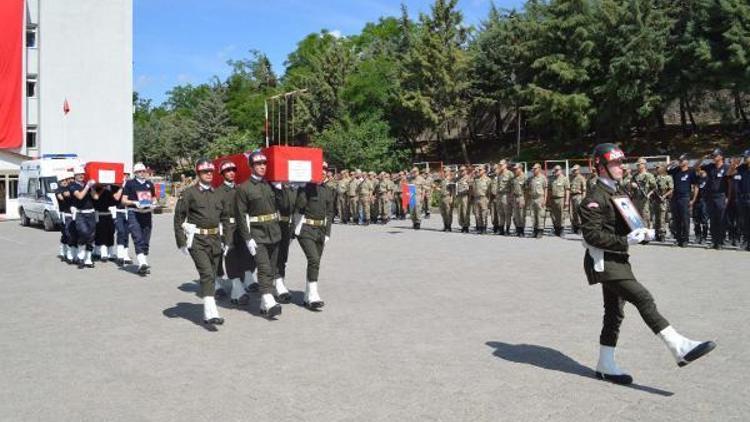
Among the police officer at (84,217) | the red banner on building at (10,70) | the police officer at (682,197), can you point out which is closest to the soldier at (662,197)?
the police officer at (682,197)

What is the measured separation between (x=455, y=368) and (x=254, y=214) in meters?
3.99

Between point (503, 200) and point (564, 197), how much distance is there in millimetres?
1938

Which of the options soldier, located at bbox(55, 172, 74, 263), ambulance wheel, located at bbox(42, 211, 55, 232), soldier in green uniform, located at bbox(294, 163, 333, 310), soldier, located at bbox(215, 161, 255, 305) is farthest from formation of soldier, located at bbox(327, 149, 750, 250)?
ambulance wheel, located at bbox(42, 211, 55, 232)

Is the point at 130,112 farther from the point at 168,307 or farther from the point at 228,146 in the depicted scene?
the point at 168,307

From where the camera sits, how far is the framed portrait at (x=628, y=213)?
5.88 metres

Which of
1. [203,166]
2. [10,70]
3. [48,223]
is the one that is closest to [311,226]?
[203,166]

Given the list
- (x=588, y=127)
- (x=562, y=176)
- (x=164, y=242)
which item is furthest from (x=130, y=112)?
(x=562, y=176)

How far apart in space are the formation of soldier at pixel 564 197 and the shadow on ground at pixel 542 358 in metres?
6.24

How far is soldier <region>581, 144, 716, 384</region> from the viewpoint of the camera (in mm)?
5801

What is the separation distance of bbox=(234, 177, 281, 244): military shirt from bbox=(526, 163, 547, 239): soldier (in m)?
12.0

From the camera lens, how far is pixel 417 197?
24.3 m

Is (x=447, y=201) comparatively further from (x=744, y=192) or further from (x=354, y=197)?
(x=744, y=192)

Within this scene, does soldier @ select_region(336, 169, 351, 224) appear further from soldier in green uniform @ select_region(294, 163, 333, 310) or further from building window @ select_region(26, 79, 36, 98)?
building window @ select_region(26, 79, 36, 98)

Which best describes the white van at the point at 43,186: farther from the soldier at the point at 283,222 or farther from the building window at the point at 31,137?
the soldier at the point at 283,222
